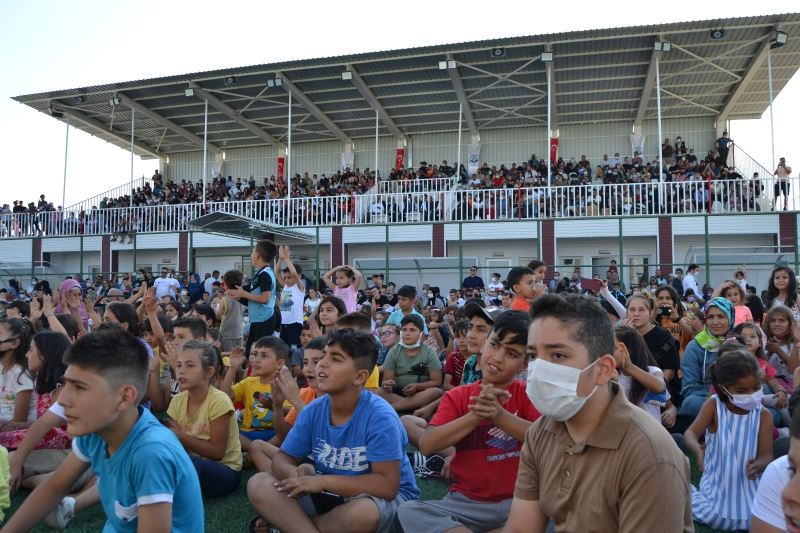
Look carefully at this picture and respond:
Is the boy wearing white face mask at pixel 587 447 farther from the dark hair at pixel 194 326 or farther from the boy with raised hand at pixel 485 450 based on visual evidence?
the dark hair at pixel 194 326

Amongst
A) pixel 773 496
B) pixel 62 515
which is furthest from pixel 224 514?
pixel 773 496

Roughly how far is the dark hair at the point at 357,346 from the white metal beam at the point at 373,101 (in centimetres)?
1725

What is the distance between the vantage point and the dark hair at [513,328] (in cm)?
335

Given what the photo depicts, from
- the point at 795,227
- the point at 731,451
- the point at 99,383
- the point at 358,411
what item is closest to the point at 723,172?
the point at 795,227

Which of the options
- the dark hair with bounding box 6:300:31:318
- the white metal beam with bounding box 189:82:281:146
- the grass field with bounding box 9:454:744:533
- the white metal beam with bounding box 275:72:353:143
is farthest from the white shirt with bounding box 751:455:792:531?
the white metal beam with bounding box 189:82:281:146

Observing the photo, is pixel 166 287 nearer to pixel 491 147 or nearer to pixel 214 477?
pixel 214 477

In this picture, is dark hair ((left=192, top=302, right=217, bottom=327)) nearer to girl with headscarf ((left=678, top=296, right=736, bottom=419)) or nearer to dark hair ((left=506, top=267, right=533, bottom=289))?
dark hair ((left=506, top=267, right=533, bottom=289))

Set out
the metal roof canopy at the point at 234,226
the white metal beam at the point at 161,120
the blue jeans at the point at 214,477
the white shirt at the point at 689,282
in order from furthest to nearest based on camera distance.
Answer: the white metal beam at the point at 161,120 → the metal roof canopy at the point at 234,226 → the white shirt at the point at 689,282 → the blue jeans at the point at 214,477

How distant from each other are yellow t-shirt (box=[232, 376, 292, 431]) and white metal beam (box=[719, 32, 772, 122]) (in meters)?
17.9

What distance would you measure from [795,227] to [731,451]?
1156 cm

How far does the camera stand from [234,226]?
16500mm

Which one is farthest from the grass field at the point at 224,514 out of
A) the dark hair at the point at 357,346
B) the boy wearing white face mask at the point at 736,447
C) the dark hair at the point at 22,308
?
the dark hair at the point at 22,308

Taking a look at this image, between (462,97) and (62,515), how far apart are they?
64.6 ft

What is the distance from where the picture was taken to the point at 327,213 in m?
21.0
